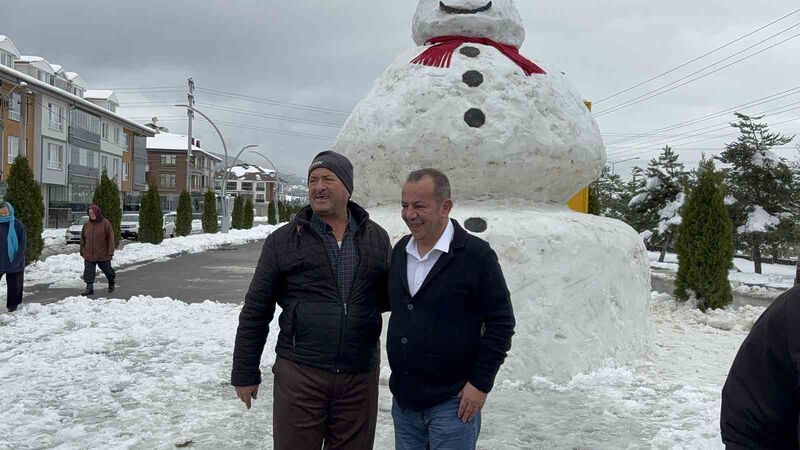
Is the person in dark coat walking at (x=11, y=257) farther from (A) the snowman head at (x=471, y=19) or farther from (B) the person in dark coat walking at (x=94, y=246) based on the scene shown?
(A) the snowman head at (x=471, y=19)

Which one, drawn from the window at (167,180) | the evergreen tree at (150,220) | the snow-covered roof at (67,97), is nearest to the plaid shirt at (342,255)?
the evergreen tree at (150,220)

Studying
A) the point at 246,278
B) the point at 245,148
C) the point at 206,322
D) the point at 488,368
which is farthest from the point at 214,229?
the point at 488,368

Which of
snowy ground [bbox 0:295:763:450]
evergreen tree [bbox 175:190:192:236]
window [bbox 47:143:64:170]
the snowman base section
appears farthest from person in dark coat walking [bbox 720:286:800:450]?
window [bbox 47:143:64:170]

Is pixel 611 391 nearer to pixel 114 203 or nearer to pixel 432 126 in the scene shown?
pixel 432 126

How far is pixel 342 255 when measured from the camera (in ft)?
8.87

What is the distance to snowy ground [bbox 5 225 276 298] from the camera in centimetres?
1281

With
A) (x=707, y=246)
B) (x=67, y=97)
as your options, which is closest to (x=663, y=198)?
(x=707, y=246)

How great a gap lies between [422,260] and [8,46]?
36.9 meters

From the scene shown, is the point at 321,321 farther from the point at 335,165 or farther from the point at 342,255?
the point at 335,165

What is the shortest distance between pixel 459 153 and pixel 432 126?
1.15 ft

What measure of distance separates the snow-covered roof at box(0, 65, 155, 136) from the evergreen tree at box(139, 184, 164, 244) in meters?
9.71

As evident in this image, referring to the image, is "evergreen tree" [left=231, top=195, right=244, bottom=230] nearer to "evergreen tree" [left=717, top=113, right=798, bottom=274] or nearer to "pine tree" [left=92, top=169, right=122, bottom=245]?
"pine tree" [left=92, top=169, right=122, bottom=245]

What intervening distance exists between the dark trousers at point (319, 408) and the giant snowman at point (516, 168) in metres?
3.01

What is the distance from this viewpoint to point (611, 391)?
537 cm
